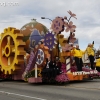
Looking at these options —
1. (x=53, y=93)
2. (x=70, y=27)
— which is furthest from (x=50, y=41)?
(x=53, y=93)

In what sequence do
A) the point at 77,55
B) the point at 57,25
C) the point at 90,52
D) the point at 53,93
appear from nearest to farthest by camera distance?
the point at 53,93 < the point at 77,55 < the point at 57,25 < the point at 90,52

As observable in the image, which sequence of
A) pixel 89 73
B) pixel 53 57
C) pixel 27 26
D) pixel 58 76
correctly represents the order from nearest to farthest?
pixel 58 76, pixel 89 73, pixel 53 57, pixel 27 26

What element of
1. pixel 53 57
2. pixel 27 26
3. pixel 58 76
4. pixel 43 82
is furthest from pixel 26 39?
pixel 58 76

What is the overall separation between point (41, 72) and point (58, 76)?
1.27m

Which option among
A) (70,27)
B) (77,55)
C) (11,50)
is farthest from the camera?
(11,50)

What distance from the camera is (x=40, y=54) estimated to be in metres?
14.9

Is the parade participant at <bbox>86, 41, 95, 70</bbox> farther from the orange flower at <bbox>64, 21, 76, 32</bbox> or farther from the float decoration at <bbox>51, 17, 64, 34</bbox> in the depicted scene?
the float decoration at <bbox>51, 17, 64, 34</bbox>

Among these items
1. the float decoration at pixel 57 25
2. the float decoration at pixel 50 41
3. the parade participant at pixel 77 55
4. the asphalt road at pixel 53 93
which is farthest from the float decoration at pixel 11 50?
the asphalt road at pixel 53 93

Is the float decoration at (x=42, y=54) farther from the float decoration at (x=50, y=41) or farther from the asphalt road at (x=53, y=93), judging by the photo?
the asphalt road at (x=53, y=93)

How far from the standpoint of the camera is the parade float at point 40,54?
578 inches

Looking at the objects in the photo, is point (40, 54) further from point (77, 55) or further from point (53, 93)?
point (53, 93)

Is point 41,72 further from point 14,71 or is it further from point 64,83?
point 14,71

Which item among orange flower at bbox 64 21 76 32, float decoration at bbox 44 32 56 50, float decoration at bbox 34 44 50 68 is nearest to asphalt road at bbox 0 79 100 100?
float decoration at bbox 34 44 50 68

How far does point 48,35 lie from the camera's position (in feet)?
50.9
